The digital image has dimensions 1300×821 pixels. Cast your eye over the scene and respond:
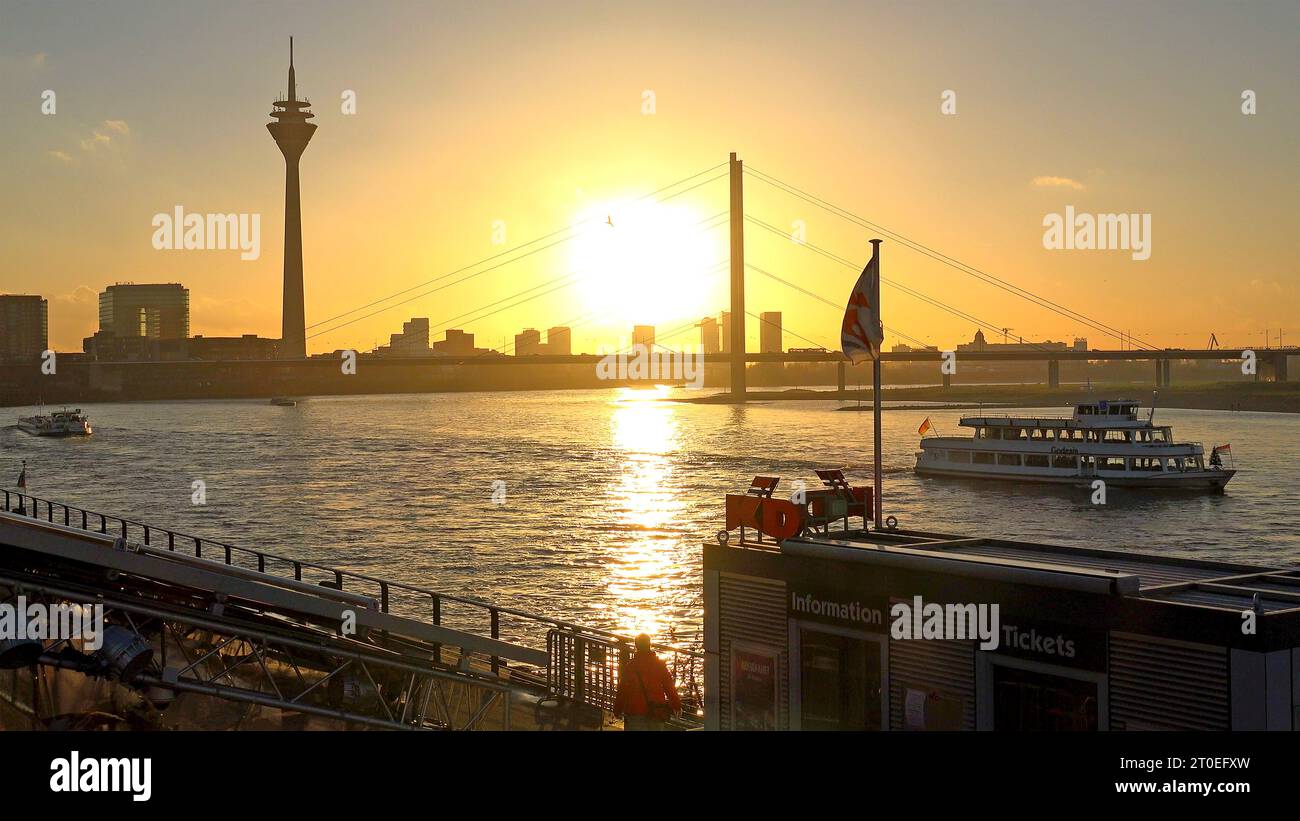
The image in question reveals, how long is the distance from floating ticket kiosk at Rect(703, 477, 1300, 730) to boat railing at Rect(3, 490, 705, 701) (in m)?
2.46

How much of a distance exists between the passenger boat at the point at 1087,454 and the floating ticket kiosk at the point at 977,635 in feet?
216

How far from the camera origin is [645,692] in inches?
555

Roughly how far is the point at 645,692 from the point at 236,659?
493 centimetres

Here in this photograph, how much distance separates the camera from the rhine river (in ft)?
141

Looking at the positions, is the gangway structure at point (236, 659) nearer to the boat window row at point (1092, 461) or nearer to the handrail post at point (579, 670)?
the handrail post at point (579, 670)

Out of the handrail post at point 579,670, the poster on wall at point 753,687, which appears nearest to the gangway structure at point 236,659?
the handrail post at point 579,670

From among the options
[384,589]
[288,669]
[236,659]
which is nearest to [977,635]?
[236,659]

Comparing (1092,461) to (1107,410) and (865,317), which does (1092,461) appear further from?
(865,317)

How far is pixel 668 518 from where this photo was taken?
60688 mm

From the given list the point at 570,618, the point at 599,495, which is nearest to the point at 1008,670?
the point at 570,618

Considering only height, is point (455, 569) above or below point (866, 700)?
below

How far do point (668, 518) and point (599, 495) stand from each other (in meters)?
15.2

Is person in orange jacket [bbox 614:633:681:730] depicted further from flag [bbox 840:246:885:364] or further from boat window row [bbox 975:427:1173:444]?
boat window row [bbox 975:427:1173:444]
